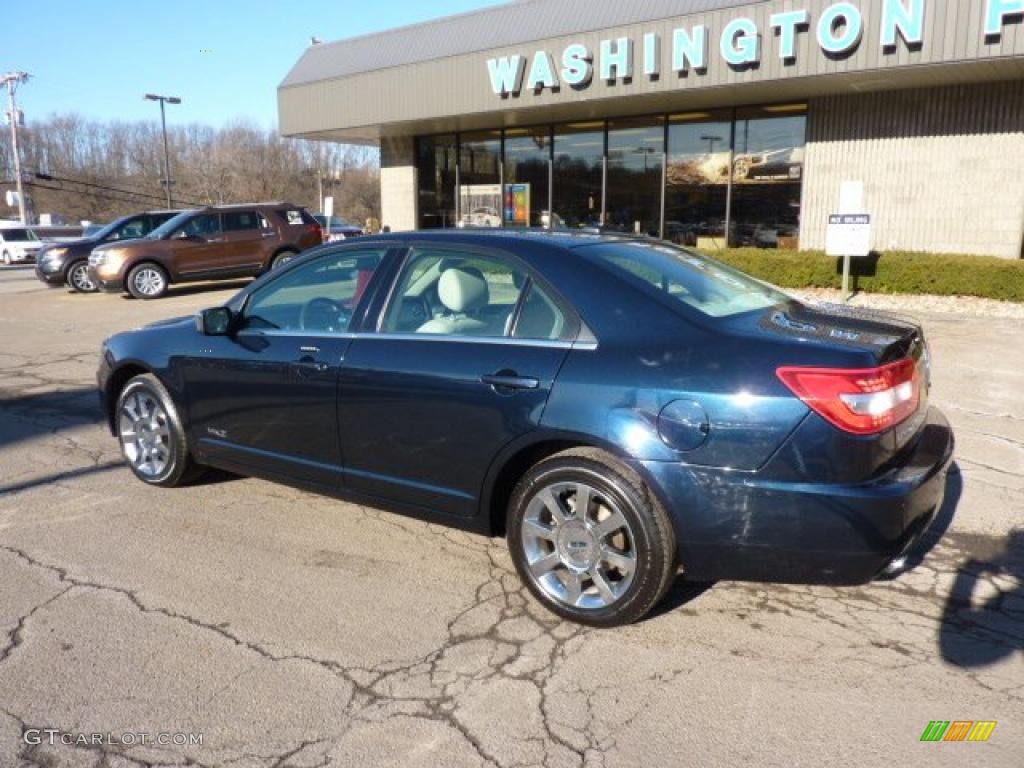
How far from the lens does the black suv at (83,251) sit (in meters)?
17.9

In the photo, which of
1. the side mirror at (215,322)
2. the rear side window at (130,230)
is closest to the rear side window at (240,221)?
the rear side window at (130,230)

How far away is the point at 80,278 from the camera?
58.9 ft

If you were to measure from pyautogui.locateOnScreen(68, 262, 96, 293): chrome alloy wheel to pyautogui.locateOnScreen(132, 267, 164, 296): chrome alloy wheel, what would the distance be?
2593 mm

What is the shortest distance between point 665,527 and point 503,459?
731 millimetres

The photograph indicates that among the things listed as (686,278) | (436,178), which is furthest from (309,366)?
(436,178)

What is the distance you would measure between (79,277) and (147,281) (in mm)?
3102

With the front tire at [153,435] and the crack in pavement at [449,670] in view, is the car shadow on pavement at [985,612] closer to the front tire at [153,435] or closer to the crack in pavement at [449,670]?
the crack in pavement at [449,670]

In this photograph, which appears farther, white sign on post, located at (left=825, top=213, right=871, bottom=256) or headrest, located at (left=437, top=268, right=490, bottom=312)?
white sign on post, located at (left=825, top=213, right=871, bottom=256)

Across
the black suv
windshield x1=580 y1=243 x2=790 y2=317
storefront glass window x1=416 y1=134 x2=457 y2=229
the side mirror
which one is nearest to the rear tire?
the black suv

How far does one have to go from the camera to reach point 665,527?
3064 millimetres

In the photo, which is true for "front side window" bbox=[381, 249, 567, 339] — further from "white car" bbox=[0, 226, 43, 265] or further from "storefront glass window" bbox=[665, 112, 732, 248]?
"white car" bbox=[0, 226, 43, 265]

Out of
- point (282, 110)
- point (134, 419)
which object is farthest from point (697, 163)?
point (134, 419)

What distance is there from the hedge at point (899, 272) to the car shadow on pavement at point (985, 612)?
979cm

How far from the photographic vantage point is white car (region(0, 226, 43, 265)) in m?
33.2
